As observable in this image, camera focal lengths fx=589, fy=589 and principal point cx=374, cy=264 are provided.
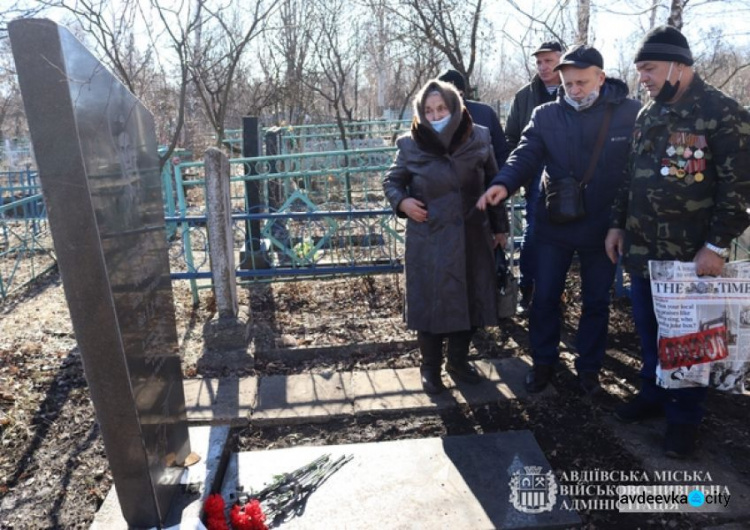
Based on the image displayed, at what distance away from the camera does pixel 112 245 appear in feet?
6.15

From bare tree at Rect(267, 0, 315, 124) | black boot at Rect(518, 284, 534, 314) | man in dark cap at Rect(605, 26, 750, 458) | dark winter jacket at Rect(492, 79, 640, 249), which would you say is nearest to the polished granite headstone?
dark winter jacket at Rect(492, 79, 640, 249)

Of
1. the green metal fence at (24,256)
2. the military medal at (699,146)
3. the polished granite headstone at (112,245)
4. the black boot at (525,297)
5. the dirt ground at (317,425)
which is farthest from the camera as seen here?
the green metal fence at (24,256)

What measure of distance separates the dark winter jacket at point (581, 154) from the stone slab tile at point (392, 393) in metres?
1.13

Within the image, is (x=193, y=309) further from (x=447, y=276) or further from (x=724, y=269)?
(x=724, y=269)

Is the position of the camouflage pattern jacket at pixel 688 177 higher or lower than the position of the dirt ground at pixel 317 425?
higher

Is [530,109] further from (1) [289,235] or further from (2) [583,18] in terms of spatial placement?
(1) [289,235]

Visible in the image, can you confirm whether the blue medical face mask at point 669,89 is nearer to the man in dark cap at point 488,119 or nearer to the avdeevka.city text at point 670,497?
the man in dark cap at point 488,119

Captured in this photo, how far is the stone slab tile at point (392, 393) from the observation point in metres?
3.32

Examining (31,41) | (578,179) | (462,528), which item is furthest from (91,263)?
(578,179)

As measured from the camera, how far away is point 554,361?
3410 mm

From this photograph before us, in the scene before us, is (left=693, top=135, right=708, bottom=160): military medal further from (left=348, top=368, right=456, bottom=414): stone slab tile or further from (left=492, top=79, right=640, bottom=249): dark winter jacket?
(left=348, top=368, right=456, bottom=414): stone slab tile

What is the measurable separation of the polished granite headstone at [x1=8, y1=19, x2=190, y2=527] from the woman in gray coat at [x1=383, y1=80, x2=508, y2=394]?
1337mm

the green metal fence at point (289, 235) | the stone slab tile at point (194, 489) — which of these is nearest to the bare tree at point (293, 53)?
the green metal fence at point (289, 235)

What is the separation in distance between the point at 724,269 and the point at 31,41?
8.88ft
